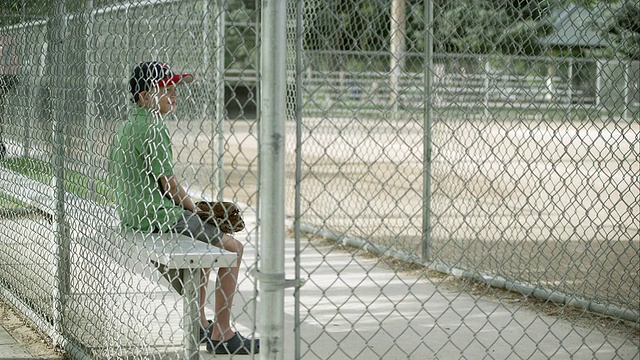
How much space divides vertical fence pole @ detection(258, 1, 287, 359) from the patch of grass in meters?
1.78

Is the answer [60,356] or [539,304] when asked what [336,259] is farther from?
[60,356]

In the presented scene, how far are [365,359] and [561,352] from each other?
3.85ft

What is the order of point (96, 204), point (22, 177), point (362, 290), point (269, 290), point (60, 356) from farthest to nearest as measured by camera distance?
point (362, 290) < point (22, 177) < point (60, 356) < point (96, 204) < point (269, 290)

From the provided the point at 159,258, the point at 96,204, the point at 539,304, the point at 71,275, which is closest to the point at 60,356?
the point at 71,275

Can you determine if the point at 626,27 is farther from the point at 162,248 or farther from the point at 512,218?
the point at 162,248

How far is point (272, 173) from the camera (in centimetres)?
256

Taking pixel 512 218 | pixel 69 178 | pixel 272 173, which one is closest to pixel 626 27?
pixel 512 218

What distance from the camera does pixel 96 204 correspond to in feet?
14.3

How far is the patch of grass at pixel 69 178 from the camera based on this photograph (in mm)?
4328

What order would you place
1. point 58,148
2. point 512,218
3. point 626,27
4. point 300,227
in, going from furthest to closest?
point 512,218 < point 626,27 < point 300,227 < point 58,148

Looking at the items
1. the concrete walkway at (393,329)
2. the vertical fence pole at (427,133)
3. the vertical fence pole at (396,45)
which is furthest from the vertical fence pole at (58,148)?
the vertical fence pole at (427,133)

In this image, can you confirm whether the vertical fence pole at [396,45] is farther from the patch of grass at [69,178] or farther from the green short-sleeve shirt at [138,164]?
the patch of grass at [69,178]

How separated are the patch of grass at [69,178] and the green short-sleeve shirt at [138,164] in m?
0.10

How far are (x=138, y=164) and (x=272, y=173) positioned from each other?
6.04ft
